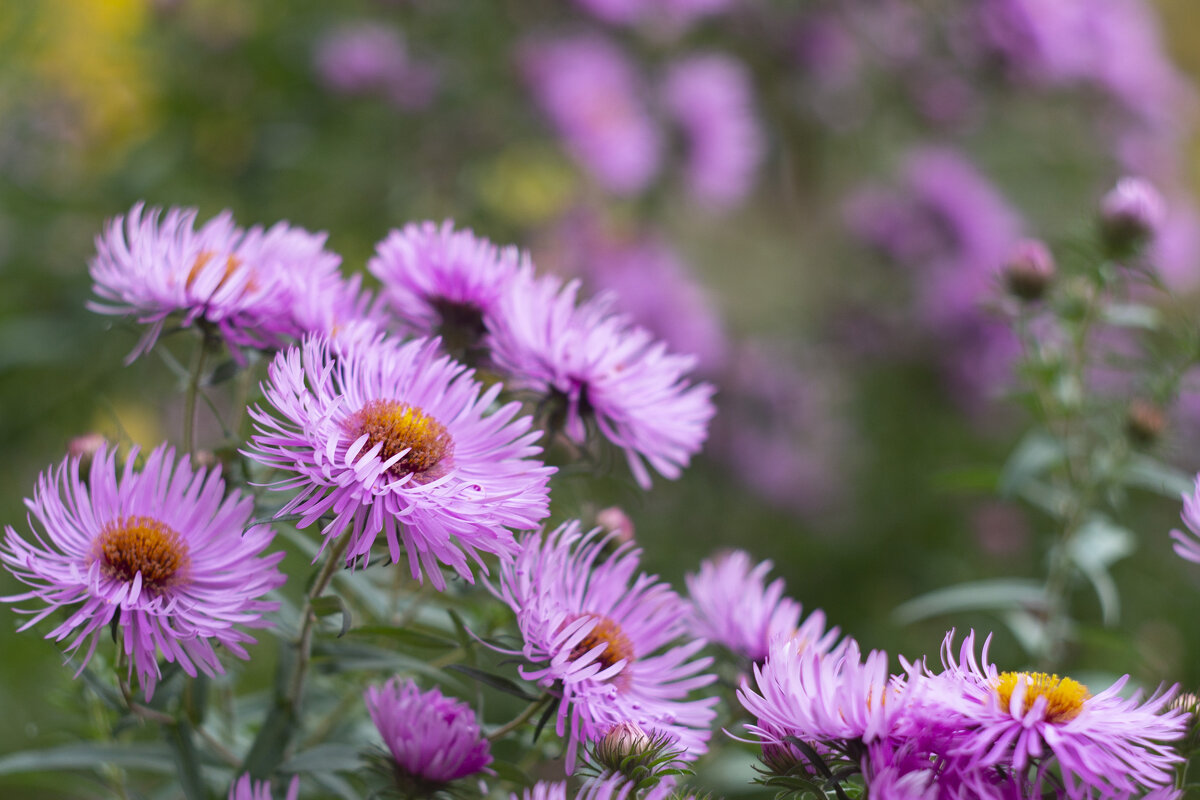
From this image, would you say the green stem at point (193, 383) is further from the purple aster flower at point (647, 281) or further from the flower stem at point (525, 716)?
the purple aster flower at point (647, 281)

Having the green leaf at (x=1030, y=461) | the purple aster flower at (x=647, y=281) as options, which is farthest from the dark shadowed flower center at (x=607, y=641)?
the purple aster flower at (x=647, y=281)

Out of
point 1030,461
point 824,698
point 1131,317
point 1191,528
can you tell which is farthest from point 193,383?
point 1131,317

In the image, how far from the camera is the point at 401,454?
49 centimetres

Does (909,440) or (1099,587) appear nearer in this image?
(1099,587)

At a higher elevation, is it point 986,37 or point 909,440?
point 986,37

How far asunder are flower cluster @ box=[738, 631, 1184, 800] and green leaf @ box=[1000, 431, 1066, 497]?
39 centimetres

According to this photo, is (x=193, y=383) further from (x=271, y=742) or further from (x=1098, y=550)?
(x=1098, y=550)

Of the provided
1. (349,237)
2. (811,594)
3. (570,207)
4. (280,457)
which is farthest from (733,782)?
(570,207)

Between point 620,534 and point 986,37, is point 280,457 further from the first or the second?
point 986,37

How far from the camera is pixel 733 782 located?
0.81 m

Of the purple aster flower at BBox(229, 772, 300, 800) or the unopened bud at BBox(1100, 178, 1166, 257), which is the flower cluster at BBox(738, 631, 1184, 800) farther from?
the unopened bud at BBox(1100, 178, 1166, 257)

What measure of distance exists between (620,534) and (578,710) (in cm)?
17

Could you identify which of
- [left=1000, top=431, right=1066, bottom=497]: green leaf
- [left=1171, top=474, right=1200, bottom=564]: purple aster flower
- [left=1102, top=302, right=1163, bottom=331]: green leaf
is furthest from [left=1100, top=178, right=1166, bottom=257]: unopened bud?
[left=1171, top=474, right=1200, bottom=564]: purple aster flower

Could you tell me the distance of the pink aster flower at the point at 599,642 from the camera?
514 millimetres
